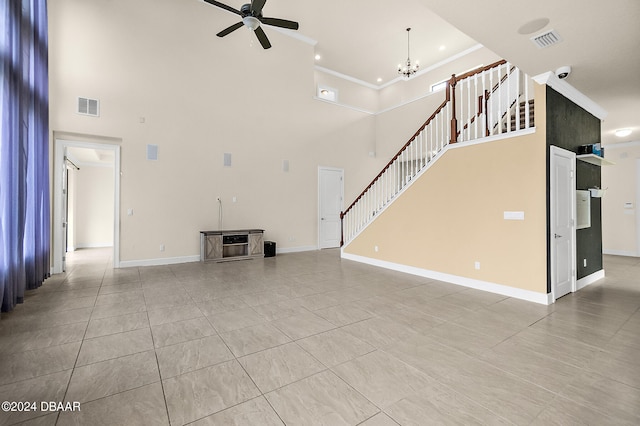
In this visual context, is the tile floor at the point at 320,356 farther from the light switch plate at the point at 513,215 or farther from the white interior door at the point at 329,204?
the white interior door at the point at 329,204

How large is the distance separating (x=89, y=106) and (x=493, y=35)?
715 cm

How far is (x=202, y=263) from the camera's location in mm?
6754

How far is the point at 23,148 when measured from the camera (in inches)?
148

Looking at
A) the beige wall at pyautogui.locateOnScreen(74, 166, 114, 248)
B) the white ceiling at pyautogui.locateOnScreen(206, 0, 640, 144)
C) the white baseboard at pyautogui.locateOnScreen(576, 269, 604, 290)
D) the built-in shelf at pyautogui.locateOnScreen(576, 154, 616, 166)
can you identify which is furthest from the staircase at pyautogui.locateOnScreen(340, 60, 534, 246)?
the beige wall at pyautogui.locateOnScreen(74, 166, 114, 248)

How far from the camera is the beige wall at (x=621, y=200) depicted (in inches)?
316

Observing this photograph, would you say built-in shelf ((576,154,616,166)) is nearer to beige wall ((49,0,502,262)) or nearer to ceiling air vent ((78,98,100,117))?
beige wall ((49,0,502,262))

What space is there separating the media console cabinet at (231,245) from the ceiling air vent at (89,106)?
3.26 metres

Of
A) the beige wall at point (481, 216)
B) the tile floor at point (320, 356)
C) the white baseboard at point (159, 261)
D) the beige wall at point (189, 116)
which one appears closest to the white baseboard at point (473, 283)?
the beige wall at point (481, 216)

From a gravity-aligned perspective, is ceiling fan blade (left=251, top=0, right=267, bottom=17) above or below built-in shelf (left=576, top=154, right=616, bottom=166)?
above

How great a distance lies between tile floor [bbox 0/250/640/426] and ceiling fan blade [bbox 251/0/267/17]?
428cm

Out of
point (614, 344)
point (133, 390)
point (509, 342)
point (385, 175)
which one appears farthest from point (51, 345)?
point (385, 175)

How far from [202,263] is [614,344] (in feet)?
22.6

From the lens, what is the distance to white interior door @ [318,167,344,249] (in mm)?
9102

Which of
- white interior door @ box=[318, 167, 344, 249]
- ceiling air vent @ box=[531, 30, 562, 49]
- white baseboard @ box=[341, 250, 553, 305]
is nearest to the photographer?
ceiling air vent @ box=[531, 30, 562, 49]
